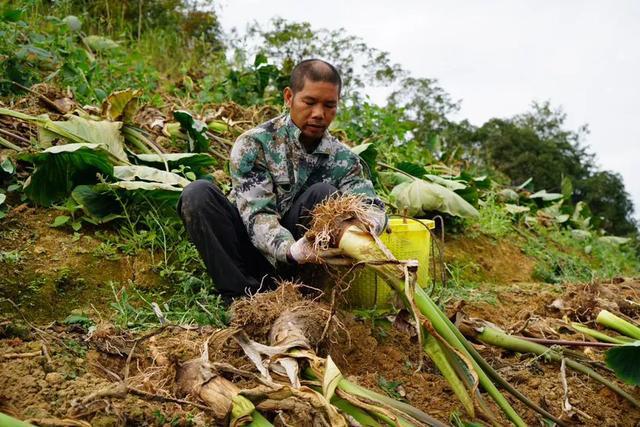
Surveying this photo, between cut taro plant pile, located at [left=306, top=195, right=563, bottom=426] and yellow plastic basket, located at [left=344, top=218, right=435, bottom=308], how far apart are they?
1.68 ft

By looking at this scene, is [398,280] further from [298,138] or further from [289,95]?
[289,95]

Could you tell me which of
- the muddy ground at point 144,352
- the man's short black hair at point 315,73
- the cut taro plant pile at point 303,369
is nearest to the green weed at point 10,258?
the muddy ground at point 144,352

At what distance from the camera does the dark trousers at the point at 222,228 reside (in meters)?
2.56

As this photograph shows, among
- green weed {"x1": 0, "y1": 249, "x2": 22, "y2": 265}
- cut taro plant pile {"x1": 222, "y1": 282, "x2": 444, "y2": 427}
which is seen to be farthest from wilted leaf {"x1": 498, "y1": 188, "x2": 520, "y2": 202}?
green weed {"x1": 0, "y1": 249, "x2": 22, "y2": 265}

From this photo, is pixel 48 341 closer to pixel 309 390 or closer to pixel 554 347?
pixel 309 390

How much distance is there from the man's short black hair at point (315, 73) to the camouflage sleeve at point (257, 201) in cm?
31

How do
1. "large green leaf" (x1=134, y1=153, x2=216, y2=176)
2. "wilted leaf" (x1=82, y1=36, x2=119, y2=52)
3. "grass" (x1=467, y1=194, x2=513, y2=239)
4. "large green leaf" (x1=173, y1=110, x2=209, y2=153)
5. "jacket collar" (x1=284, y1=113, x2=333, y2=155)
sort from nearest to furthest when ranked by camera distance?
"jacket collar" (x1=284, y1=113, x2=333, y2=155), "large green leaf" (x1=134, y1=153, x2=216, y2=176), "large green leaf" (x1=173, y1=110, x2=209, y2=153), "grass" (x1=467, y1=194, x2=513, y2=239), "wilted leaf" (x1=82, y1=36, x2=119, y2=52)

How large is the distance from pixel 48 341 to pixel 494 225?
3825mm

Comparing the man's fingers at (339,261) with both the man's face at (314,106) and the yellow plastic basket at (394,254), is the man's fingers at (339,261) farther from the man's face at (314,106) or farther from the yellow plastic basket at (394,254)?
the man's face at (314,106)

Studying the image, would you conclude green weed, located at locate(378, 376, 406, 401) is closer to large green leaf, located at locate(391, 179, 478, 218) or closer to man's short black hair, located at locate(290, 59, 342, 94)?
man's short black hair, located at locate(290, 59, 342, 94)

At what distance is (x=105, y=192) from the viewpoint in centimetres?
309

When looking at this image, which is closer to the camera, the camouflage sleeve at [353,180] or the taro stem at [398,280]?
the taro stem at [398,280]

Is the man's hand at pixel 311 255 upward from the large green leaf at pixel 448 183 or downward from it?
upward

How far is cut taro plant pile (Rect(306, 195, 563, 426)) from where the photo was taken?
1.82 metres
